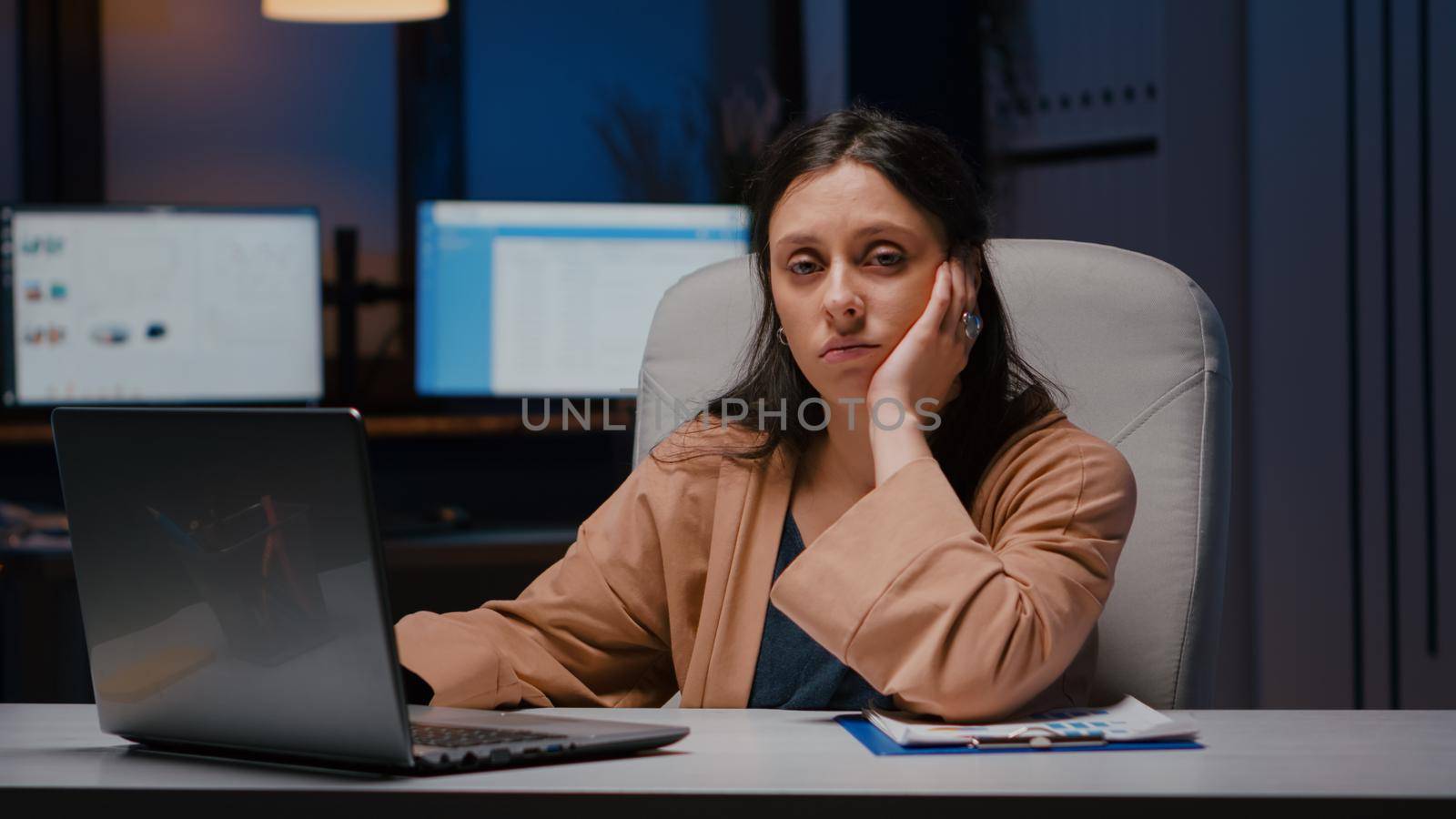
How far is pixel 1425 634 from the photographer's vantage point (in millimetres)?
2691

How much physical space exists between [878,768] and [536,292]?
214 cm

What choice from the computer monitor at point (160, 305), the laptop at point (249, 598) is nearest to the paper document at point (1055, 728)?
the laptop at point (249, 598)

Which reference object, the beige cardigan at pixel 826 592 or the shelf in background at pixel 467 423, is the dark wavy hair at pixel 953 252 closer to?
the beige cardigan at pixel 826 592

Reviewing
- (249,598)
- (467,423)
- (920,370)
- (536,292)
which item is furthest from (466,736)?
(467,423)

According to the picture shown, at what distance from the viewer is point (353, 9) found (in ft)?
9.64

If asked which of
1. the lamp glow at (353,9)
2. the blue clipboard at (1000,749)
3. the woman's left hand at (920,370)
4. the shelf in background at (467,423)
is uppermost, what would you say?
the lamp glow at (353,9)

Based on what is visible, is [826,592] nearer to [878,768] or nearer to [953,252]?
[878,768]

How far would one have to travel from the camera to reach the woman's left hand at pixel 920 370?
1.15 metres

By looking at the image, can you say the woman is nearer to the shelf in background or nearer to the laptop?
the laptop

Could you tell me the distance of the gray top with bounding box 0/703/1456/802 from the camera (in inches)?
29.5

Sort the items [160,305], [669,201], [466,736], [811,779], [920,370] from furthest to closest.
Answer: [669,201], [160,305], [920,370], [466,736], [811,779]

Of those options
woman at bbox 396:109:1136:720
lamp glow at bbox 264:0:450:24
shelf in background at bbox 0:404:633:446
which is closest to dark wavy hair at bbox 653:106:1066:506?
woman at bbox 396:109:1136:720

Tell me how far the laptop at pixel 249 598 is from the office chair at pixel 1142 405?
0.62 metres

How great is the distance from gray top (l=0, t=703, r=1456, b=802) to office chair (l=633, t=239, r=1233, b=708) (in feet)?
1.26
